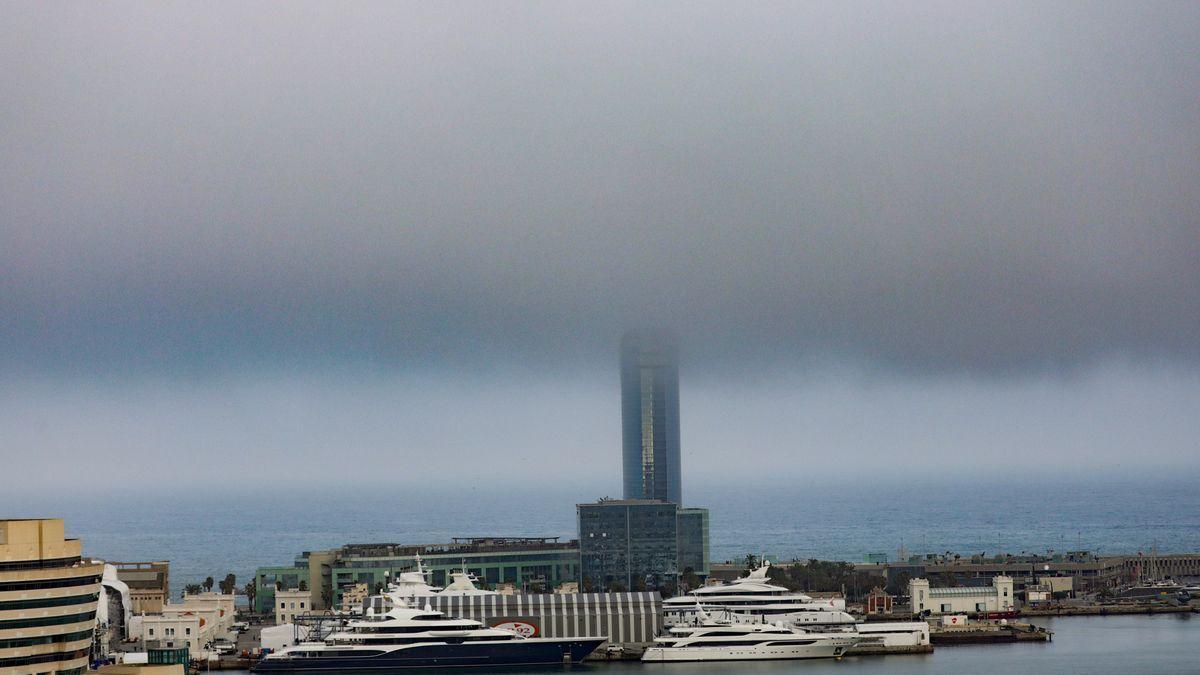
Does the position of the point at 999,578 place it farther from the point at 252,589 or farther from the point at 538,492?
the point at 538,492

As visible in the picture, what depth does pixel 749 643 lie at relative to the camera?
3653cm

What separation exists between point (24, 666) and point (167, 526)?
81391 mm

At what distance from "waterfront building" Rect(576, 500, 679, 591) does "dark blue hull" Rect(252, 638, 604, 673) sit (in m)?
14.0

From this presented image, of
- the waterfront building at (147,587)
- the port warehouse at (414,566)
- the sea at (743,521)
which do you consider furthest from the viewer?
the sea at (743,521)

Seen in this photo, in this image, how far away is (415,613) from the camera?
1379 inches

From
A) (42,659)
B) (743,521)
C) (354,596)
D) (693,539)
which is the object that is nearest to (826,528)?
(743,521)

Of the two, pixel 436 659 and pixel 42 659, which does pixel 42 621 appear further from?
pixel 436 659

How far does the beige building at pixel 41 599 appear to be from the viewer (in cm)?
2447

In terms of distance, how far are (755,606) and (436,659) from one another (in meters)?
8.19

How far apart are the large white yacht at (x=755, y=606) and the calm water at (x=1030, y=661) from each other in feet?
6.27

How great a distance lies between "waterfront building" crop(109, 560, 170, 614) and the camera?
4072 cm

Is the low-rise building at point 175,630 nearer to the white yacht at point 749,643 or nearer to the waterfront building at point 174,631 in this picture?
the waterfront building at point 174,631

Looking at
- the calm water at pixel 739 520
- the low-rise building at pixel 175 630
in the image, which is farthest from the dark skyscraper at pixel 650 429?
the low-rise building at pixel 175 630

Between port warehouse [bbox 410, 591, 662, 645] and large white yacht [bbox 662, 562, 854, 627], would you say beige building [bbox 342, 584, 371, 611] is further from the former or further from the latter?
large white yacht [bbox 662, 562, 854, 627]
